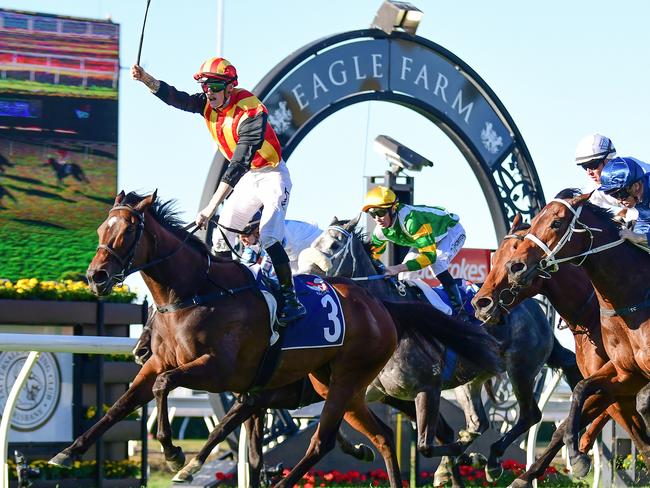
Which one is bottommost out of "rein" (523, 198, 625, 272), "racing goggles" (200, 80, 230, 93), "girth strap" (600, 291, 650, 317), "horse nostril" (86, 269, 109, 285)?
"girth strap" (600, 291, 650, 317)

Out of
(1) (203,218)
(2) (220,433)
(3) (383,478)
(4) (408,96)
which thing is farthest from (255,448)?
(4) (408,96)

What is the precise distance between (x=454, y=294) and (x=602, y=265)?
7.37ft

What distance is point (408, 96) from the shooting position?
33.9ft

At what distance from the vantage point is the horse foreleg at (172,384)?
5.53 meters

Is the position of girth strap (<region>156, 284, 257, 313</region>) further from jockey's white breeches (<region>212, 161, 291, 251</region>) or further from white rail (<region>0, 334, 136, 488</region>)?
white rail (<region>0, 334, 136, 488</region>)

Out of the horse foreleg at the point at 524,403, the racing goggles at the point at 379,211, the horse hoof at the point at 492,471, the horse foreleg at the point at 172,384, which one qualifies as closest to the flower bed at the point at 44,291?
the racing goggles at the point at 379,211

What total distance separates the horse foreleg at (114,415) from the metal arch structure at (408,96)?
3.07 m

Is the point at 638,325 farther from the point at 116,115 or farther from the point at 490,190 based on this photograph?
the point at 116,115

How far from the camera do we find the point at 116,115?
11.7 meters

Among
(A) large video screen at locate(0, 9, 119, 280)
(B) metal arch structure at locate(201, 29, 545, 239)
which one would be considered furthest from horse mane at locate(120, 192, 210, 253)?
(A) large video screen at locate(0, 9, 119, 280)

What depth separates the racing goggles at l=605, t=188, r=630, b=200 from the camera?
6.23 metres

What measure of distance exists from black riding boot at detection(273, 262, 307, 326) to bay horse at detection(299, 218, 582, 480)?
127 cm

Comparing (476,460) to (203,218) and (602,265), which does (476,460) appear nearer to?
(602,265)

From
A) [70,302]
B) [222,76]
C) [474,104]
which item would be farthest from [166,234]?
[474,104]
